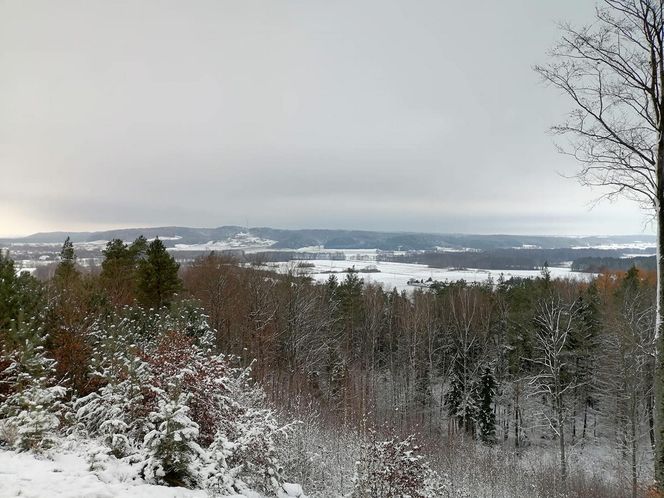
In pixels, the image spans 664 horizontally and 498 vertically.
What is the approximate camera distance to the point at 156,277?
2241 centimetres

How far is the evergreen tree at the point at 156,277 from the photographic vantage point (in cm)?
2239

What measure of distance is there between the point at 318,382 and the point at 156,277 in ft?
41.3

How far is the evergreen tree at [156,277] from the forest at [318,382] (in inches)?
3.5

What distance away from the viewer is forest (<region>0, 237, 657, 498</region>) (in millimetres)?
6457

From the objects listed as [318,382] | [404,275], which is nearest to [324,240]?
[404,275]

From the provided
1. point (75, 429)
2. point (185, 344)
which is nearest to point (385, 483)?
point (185, 344)

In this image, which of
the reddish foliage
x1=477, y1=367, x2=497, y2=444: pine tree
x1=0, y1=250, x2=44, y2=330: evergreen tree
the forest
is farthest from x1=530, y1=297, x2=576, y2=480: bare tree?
x1=0, y1=250, x2=44, y2=330: evergreen tree

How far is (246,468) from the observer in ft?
21.5

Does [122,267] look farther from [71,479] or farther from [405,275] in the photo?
[405,275]

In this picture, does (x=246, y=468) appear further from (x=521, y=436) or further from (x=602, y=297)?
(x=602, y=297)

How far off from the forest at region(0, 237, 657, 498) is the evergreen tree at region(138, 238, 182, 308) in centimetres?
9

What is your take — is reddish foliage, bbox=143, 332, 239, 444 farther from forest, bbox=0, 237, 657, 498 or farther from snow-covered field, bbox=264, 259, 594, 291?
snow-covered field, bbox=264, 259, 594, 291

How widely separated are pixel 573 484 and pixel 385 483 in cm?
1206

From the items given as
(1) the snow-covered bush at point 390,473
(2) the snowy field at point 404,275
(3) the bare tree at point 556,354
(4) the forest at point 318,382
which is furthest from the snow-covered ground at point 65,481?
(2) the snowy field at point 404,275
